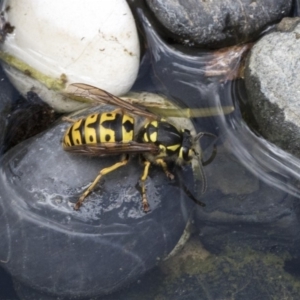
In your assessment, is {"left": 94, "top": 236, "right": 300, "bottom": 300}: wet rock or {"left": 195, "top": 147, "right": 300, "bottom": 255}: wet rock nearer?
{"left": 94, "top": 236, "right": 300, "bottom": 300}: wet rock

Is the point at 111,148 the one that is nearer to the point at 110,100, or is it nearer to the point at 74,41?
the point at 110,100

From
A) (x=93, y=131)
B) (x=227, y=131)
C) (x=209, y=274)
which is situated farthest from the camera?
(x=227, y=131)

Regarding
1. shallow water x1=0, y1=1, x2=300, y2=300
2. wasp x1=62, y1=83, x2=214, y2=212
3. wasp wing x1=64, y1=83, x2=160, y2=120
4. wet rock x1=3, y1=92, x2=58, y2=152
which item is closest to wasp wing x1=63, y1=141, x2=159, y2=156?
wasp x1=62, y1=83, x2=214, y2=212

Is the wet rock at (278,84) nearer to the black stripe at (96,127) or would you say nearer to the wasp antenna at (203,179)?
the wasp antenna at (203,179)

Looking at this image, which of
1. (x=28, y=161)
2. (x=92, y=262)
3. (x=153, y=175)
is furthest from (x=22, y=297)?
(x=153, y=175)

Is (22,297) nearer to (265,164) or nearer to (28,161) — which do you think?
(28,161)

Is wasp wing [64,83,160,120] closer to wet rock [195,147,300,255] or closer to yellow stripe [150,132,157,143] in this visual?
yellow stripe [150,132,157,143]
